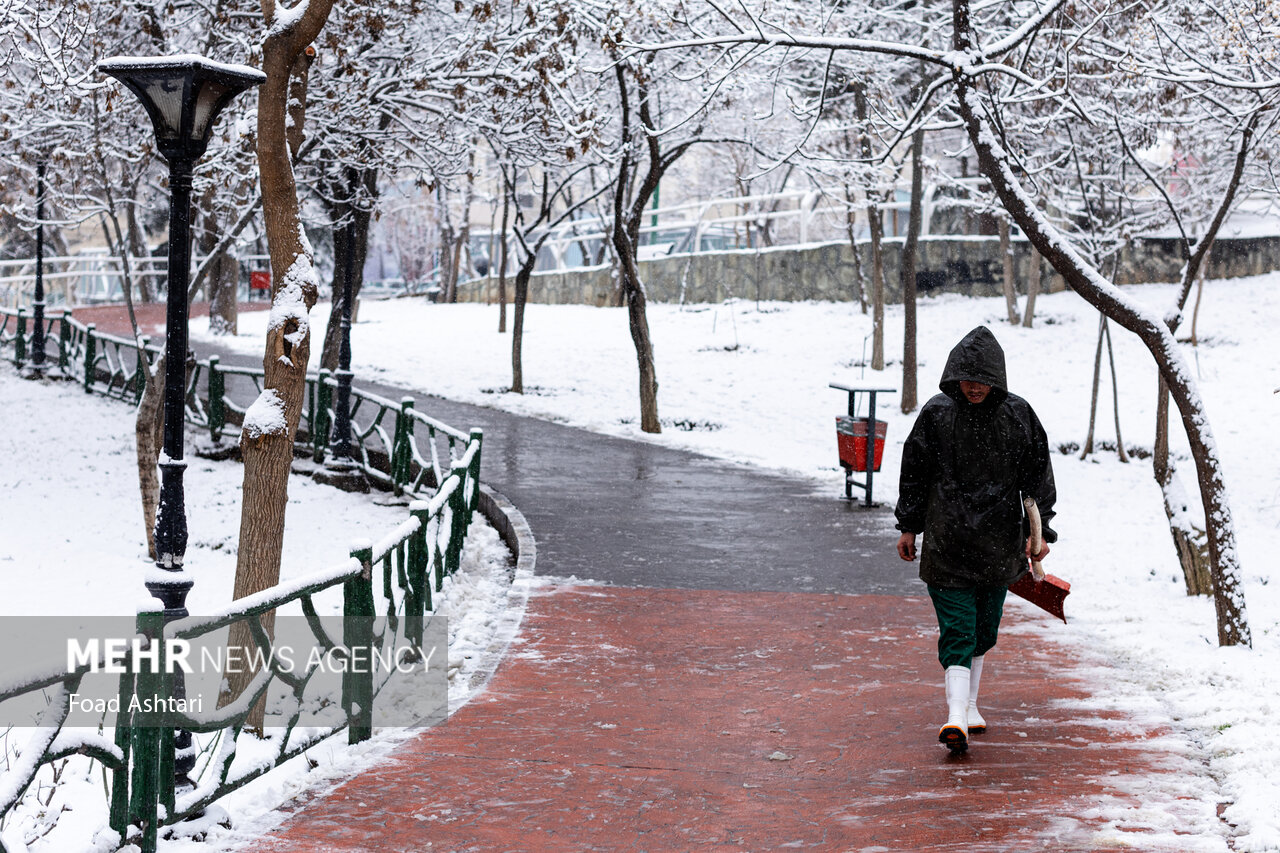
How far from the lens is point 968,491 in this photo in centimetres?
554

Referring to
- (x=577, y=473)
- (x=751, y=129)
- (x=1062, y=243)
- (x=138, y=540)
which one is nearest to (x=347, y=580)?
(x=1062, y=243)

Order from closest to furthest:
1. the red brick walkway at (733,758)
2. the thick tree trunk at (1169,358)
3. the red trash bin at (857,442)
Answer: the red brick walkway at (733,758) < the thick tree trunk at (1169,358) < the red trash bin at (857,442)

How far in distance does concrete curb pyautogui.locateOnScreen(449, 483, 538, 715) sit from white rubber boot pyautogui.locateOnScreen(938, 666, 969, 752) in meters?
2.41

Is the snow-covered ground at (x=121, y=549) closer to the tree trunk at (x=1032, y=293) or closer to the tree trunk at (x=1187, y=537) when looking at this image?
the tree trunk at (x=1187, y=537)

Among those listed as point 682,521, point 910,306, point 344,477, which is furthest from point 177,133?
point 910,306

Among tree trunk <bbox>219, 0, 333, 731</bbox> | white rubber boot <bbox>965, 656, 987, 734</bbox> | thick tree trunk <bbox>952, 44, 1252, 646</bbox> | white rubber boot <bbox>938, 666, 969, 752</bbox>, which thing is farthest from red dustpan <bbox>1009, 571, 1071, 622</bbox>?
tree trunk <bbox>219, 0, 333, 731</bbox>

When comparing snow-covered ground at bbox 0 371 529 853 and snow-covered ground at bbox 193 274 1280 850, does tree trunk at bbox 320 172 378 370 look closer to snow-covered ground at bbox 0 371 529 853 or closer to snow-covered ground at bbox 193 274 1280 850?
snow-covered ground at bbox 193 274 1280 850

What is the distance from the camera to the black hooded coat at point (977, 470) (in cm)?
547

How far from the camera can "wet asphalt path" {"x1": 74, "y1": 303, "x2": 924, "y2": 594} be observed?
32.3 ft

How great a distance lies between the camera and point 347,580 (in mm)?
5969

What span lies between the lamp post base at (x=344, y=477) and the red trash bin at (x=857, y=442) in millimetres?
5846

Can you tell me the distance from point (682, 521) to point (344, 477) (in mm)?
5242

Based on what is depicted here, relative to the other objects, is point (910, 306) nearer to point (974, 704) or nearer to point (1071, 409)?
point (1071, 409)

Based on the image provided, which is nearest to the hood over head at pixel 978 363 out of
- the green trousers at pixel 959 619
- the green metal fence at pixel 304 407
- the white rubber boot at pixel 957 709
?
the green trousers at pixel 959 619
